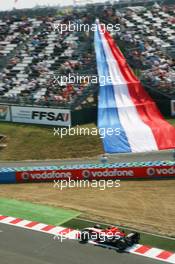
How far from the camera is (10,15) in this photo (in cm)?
6025

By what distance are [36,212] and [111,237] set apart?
624cm

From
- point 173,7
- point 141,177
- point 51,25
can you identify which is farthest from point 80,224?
point 173,7

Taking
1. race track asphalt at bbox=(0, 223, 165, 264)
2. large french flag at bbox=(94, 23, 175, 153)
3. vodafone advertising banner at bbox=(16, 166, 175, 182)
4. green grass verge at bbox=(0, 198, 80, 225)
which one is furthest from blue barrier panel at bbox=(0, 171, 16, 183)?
race track asphalt at bbox=(0, 223, 165, 264)

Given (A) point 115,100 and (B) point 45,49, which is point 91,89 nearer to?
(A) point 115,100

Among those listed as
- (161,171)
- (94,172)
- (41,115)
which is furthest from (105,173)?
(41,115)

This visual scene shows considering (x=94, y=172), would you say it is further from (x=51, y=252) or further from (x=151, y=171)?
(x=51, y=252)

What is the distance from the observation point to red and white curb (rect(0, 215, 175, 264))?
67.3 ft

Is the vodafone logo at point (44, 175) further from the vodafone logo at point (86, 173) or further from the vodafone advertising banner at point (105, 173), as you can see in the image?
the vodafone logo at point (86, 173)

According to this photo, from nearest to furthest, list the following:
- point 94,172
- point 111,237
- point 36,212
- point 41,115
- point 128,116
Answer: point 111,237 < point 36,212 < point 94,172 < point 128,116 < point 41,115

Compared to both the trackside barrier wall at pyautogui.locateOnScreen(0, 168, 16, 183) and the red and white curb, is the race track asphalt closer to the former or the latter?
the red and white curb

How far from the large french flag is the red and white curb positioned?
1221 centimetres

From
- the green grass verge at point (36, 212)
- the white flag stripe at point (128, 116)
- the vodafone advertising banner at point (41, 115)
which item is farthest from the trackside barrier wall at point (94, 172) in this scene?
the vodafone advertising banner at point (41, 115)

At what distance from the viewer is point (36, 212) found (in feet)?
87.1

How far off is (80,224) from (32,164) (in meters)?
12.5
